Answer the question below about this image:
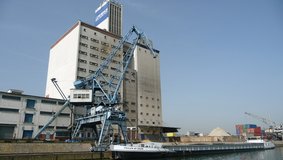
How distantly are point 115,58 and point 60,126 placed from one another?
121 ft

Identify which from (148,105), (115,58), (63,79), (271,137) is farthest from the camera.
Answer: (271,137)

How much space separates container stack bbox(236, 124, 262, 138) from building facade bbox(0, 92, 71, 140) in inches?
4061

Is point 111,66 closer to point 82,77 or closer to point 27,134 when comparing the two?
point 82,77

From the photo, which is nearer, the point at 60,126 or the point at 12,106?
the point at 12,106

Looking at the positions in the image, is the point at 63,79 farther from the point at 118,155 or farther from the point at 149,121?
the point at 118,155

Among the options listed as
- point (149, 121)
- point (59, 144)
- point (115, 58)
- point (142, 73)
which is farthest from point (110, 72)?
point (59, 144)

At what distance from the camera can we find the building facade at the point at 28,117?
51.5m

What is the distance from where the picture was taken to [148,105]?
94312 mm

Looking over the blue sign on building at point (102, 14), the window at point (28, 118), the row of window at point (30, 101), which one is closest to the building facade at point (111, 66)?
the blue sign on building at point (102, 14)

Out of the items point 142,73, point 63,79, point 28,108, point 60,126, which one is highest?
point 142,73

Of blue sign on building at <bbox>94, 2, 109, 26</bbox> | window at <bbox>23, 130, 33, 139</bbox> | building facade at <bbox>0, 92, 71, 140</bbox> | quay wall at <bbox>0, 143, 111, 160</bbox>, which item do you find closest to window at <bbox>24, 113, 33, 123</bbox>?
building facade at <bbox>0, 92, 71, 140</bbox>

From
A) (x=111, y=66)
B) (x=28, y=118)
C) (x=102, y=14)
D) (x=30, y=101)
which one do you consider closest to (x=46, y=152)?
(x=28, y=118)

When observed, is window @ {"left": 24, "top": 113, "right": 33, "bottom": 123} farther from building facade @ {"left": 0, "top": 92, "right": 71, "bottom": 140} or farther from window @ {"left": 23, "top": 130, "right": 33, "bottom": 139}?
window @ {"left": 23, "top": 130, "right": 33, "bottom": 139}

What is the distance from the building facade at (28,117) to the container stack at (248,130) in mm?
103157
